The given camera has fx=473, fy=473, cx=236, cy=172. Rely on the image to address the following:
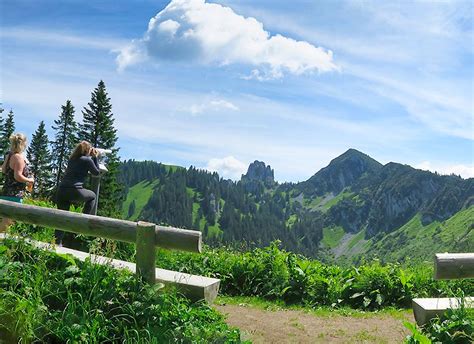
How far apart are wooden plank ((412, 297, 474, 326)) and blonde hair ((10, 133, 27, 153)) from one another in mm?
8019

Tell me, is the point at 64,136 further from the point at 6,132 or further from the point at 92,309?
the point at 92,309

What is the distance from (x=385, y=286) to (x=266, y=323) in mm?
3176

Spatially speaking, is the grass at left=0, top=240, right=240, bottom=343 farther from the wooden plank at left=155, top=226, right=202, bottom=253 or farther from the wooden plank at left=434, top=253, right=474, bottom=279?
the wooden plank at left=434, top=253, right=474, bottom=279

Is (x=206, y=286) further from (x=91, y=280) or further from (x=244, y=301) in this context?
(x=244, y=301)

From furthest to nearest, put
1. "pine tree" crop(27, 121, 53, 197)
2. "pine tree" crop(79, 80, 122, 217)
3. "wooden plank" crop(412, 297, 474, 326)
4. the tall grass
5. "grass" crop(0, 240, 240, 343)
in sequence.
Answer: "pine tree" crop(27, 121, 53, 197) < "pine tree" crop(79, 80, 122, 217) < the tall grass < "wooden plank" crop(412, 297, 474, 326) < "grass" crop(0, 240, 240, 343)

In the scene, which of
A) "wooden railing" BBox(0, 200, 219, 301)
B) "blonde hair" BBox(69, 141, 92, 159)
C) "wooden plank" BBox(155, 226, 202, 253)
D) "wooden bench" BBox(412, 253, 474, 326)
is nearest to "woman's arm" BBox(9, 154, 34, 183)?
"blonde hair" BBox(69, 141, 92, 159)

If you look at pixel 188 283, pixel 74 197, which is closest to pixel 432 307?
pixel 188 283

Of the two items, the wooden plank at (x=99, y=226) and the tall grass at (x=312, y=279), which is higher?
the wooden plank at (x=99, y=226)

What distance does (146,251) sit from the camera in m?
6.54

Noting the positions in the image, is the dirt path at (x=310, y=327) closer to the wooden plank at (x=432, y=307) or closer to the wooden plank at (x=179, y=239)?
the wooden plank at (x=432, y=307)

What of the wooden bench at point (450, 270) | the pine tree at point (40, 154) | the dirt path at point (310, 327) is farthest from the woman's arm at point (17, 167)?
the pine tree at point (40, 154)

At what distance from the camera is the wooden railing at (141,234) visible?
6434 mm

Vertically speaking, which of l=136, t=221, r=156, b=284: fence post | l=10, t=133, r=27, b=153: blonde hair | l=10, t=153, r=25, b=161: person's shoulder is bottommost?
l=136, t=221, r=156, b=284: fence post

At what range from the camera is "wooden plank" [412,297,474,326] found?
6.56m
